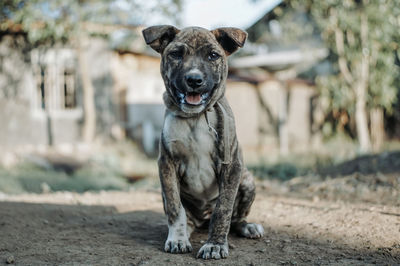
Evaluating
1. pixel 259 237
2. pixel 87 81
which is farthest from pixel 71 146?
pixel 259 237

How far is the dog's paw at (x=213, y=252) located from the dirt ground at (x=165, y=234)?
6cm

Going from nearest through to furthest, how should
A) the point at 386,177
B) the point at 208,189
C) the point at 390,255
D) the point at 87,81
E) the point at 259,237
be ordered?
the point at 390,255
the point at 208,189
the point at 259,237
the point at 386,177
the point at 87,81

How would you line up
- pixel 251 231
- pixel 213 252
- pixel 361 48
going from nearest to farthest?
1. pixel 213 252
2. pixel 251 231
3. pixel 361 48

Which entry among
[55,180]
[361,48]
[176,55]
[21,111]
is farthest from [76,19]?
[176,55]

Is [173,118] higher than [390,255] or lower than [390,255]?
higher

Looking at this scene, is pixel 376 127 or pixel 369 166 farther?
pixel 376 127

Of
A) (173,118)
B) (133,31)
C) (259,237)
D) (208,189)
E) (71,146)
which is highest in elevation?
(133,31)

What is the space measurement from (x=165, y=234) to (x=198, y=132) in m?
1.22

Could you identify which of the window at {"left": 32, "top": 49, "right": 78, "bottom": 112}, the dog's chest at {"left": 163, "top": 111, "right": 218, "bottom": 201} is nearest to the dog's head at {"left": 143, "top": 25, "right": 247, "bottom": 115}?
the dog's chest at {"left": 163, "top": 111, "right": 218, "bottom": 201}

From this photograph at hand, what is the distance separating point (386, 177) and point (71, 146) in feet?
30.2

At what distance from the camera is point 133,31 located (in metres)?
13.9

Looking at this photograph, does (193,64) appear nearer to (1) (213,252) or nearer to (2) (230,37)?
(2) (230,37)

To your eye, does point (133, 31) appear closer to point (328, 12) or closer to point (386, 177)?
point (328, 12)

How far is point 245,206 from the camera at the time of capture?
3770 mm
